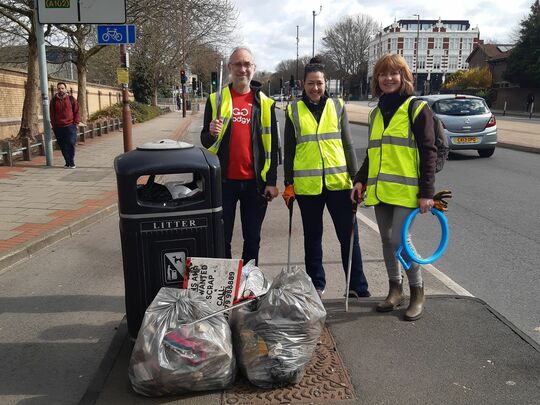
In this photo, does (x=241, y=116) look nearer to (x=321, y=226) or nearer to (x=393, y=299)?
(x=321, y=226)

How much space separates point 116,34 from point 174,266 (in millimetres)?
9205

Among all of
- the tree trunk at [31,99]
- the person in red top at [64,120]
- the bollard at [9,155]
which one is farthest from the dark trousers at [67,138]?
the tree trunk at [31,99]

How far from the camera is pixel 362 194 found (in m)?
3.67

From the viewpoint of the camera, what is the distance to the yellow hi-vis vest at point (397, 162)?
131 inches

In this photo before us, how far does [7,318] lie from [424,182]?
10.8ft

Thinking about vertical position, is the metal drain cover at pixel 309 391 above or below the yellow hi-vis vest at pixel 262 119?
below

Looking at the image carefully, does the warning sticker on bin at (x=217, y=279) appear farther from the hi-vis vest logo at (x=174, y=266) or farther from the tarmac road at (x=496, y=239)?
the tarmac road at (x=496, y=239)

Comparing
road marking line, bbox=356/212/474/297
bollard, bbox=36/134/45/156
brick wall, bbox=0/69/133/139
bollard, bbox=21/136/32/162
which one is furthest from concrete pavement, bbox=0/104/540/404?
brick wall, bbox=0/69/133/139

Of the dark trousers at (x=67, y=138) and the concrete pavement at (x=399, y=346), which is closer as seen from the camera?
the concrete pavement at (x=399, y=346)

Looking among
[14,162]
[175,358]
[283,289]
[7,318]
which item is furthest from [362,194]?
[14,162]

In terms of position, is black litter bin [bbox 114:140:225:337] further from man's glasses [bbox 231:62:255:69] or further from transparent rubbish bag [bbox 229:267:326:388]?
man's glasses [bbox 231:62:255:69]

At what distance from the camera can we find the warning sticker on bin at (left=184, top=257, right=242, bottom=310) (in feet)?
9.96

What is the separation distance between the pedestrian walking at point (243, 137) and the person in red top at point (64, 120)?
8.93 m

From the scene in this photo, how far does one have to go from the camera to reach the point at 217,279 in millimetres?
3043
